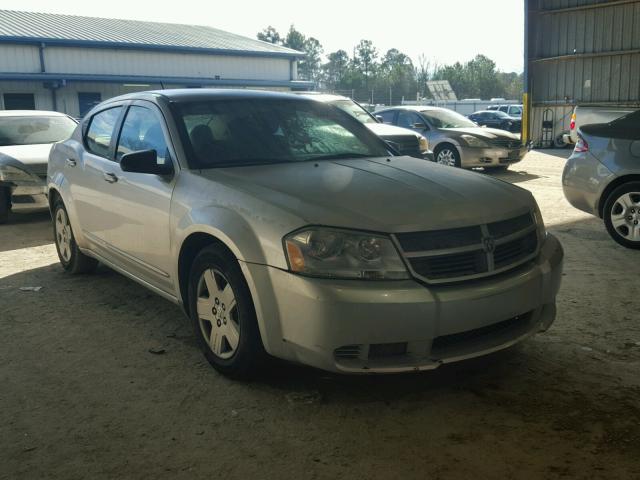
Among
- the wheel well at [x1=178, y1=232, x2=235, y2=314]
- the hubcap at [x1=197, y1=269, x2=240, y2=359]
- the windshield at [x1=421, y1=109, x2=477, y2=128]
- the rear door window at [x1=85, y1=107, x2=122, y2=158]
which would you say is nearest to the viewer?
the hubcap at [x1=197, y1=269, x2=240, y2=359]

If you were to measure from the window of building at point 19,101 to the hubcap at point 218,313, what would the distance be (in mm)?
29640

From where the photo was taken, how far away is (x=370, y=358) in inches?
126

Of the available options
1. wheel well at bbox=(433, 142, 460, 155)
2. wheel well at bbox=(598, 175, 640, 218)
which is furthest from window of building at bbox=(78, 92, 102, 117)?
wheel well at bbox=(598, 175, 640, 218)

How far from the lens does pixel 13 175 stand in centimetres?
892

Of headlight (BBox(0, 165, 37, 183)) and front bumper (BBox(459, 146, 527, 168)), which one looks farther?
front bumper (BBox(459, 146, 527, 168))

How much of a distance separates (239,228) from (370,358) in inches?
36.8

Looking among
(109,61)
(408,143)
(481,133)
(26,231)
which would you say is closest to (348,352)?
(26,231)

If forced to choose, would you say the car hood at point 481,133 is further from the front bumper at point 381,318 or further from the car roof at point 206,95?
the front bumper at point 381,318

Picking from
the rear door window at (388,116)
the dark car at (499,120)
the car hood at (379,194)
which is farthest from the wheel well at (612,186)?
the dark car at (499,120)

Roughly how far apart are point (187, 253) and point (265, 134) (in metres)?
0.98

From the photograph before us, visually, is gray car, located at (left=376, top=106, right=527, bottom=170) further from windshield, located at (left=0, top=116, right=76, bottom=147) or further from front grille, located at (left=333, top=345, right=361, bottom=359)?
front grille, located at (left=333, top=345, right=361, bottom=359)

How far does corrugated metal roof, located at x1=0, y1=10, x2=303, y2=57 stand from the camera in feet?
106

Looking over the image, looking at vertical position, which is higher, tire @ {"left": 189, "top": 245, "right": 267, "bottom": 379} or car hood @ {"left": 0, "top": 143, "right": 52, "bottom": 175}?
car hood @ {"left": 0, "top": 143, "right": 52, "bottom": 175}

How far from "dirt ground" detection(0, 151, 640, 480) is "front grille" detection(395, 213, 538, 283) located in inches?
27.1
